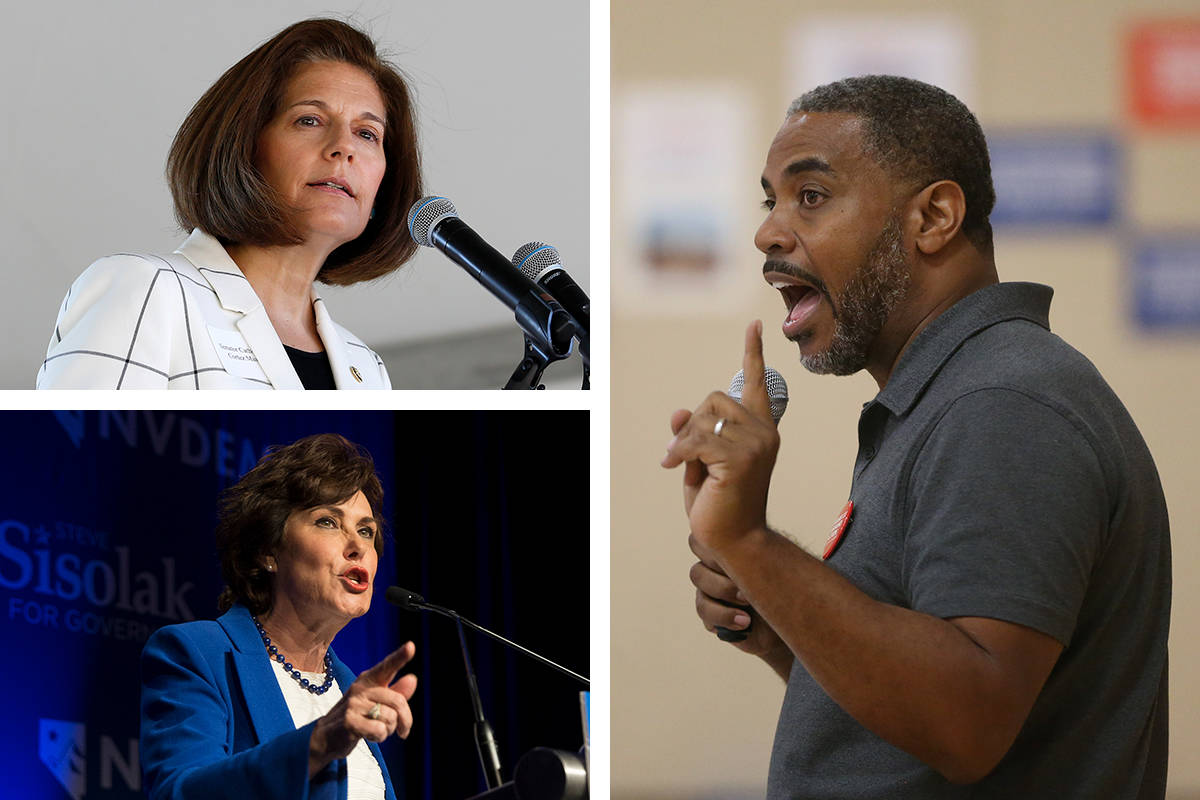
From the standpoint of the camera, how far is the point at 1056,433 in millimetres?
1115

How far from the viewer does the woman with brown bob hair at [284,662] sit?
5.62 ft

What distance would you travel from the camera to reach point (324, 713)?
1759 mm

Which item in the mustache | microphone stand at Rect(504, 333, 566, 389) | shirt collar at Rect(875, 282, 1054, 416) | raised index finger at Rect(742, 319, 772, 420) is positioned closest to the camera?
raised index finger at Rect(742, 319, 772, 420)

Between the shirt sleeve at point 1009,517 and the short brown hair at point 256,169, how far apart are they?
112cm

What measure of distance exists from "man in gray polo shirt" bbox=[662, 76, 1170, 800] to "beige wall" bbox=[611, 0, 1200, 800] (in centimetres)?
143

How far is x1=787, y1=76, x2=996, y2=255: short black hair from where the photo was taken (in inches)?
59.5

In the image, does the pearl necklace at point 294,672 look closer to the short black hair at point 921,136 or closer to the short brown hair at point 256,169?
the short brown hair at point 256,169

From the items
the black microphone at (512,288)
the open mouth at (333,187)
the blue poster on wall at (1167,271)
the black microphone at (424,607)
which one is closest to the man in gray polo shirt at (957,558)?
the black microphone at (512,288)

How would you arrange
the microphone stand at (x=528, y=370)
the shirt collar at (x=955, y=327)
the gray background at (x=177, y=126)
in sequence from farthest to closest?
1. the gray background at (x=177, y=126)
2. the microphone stand at (x=528, y=370)
3. the shirt collar at (x=955, y=327)

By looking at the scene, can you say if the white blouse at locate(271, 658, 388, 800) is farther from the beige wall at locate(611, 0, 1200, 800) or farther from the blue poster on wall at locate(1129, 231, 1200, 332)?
the blue poster on wall at locate(1129, 231, 1200, 332)

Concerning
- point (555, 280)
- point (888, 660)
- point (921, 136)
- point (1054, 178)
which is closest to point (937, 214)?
point (921, 136)

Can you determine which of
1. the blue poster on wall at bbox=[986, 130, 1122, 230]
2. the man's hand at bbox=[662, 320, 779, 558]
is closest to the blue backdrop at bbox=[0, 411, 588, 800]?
the man's hand at bbox=[662, 320, 779, 558]

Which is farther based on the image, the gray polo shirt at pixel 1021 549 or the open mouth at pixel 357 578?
the open mouth at pixel 357 578

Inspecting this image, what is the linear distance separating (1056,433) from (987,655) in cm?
23
